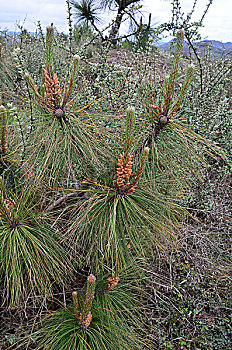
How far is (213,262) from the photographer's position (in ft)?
6.90

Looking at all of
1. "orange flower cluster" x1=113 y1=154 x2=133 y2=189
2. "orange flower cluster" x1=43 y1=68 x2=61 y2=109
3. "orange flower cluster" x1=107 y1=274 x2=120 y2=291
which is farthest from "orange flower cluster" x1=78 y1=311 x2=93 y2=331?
"orange flower cluster" x1=43 y1=68 x2=61 y2=109

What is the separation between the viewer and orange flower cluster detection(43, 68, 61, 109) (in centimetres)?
85

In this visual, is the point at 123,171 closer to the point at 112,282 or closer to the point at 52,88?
the point at 52,88

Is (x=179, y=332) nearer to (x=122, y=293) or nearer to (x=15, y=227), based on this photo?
(x=122, y=293)

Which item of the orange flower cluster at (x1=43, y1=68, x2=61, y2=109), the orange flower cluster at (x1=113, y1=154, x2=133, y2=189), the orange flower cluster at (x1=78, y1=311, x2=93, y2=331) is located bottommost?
the orange flower cluster at (x1=78, y1=311, x2=93, y2=331)

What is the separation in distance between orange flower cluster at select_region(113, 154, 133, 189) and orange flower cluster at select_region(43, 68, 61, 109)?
1.03ft

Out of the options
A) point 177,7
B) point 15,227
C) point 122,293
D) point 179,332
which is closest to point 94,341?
point 122,293

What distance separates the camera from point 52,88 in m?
0.88

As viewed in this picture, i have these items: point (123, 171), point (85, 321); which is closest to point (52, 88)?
point (123, 171)

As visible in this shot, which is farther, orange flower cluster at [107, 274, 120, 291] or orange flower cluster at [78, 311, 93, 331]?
orange flower cluster at [107, 274, 120, 291]

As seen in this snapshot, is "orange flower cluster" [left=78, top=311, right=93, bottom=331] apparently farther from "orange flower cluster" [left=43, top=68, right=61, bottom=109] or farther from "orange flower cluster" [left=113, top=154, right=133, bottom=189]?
"orange flower cluster" [left=43, top=68, right=61, bottom=109]

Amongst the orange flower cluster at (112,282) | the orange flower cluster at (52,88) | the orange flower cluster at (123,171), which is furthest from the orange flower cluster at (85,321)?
the orange flower cluster at (52,88)

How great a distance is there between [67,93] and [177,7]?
6.61 ft

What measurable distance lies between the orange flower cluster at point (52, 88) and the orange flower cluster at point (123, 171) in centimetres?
31
